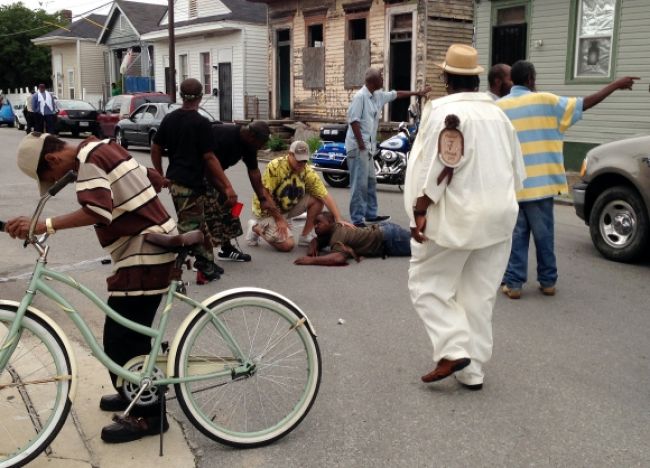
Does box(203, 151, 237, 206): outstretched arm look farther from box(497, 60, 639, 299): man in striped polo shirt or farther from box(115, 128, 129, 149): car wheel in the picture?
box(115, 128, 129, 149): car wheel

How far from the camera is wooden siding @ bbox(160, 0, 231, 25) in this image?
1211 inches

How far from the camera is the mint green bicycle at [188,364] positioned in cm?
328

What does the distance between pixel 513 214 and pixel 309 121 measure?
20.9 m

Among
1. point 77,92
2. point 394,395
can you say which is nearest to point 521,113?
point 394,395

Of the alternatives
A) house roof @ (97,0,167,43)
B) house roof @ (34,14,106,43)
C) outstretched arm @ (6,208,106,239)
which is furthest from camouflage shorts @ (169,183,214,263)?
house roof @ (34,14,106,43)

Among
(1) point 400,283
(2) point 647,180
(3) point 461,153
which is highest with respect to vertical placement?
(3) point 461,153

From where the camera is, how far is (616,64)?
569 inches

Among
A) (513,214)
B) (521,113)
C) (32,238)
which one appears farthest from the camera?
(521,113)

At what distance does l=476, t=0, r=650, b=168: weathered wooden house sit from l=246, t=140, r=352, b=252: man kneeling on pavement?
8.46 meters

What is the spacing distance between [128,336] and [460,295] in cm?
192

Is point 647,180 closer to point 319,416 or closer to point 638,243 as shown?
point 638,243

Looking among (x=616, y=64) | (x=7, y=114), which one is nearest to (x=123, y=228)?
(x=616, y=64)

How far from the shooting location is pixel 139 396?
3.51 metres

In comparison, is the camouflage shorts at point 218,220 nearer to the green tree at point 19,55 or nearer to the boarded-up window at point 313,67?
the boarded-up window at point 313,67
